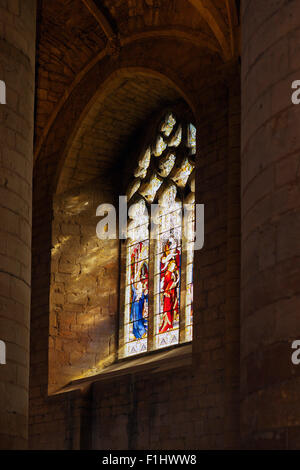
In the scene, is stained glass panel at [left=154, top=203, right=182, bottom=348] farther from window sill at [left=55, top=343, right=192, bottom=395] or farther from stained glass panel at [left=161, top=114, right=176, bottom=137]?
stained glass panel at [left=161, top=114, right=176, bottom=137]

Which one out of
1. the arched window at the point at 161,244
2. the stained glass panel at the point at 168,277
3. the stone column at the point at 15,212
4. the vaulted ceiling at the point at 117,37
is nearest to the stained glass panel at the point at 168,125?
the arched window at the point at 161,244

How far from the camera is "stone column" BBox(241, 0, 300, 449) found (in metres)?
4.09

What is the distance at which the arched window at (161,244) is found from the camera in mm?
12945

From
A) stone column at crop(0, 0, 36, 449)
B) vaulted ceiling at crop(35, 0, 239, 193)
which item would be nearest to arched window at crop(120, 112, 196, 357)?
vaulted ceiling at crop(35, 0, 239, 193)

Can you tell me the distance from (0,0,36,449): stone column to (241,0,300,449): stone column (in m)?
2.25

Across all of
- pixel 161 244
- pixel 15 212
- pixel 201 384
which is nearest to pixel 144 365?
pixel 201 384

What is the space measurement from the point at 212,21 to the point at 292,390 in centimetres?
833

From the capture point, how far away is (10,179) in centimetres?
654

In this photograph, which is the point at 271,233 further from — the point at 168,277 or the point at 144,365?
the point at 168,277

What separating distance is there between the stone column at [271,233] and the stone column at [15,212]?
7.40ft

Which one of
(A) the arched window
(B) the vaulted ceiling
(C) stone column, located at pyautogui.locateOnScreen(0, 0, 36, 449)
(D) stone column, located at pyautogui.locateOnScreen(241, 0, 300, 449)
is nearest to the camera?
(D) stone column, located at pyautogui.locateOnScreen(241, 0, 300, 449)

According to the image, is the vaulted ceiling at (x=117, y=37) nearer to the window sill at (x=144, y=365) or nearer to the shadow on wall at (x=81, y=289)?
the shadow on wall at (x=81, y=289)

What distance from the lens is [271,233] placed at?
4281 mm

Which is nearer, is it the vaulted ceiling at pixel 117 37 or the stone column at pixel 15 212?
the stone column at pixel 15 212
